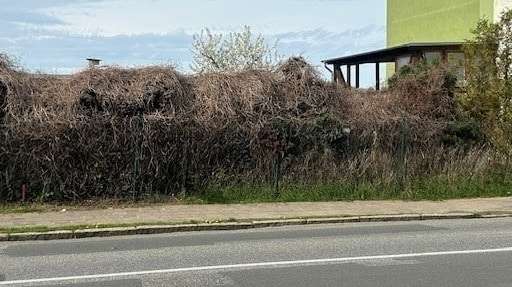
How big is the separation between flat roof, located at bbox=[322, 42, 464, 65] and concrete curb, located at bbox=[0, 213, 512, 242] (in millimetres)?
11509

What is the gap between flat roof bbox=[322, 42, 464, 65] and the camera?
26.3m

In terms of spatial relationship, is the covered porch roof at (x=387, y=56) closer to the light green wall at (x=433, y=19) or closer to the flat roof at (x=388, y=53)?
the flat roof at (x=388, y=53)

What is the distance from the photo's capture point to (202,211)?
13672 mm

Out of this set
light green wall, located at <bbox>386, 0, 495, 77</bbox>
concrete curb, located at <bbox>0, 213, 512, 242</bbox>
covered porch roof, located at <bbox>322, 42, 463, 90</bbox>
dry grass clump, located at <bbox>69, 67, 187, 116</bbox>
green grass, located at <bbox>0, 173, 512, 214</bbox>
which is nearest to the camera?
concrete curb, located at <bbox>0, 213, 512, 242</bbox>

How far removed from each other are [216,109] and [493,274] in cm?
887

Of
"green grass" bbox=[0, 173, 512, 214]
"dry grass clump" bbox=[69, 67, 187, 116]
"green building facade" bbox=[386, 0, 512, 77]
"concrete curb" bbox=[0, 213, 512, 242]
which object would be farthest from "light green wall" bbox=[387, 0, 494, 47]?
"concrete curb" bbox=[0, 213, 512, 242]

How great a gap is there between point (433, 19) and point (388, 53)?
6.20 meters

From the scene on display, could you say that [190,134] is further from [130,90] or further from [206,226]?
[206,226]

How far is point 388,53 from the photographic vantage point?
2927 centimetres

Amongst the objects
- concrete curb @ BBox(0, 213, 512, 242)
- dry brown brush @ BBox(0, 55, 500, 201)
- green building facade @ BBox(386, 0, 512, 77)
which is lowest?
concrete curb @ BBox(0, 213, 512, 242)

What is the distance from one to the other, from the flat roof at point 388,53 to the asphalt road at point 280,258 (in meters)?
14.2

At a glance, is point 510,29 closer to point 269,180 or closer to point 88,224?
point 269,180

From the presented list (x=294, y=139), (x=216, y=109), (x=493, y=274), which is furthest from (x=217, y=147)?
(x=493, y=274)

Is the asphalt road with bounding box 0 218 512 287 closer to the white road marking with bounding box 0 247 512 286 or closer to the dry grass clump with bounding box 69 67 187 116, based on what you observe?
the white road marking with bounding box 0 247 512 286
